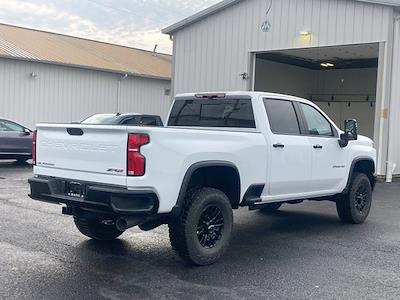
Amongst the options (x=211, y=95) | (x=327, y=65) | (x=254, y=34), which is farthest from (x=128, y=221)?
(x=327, y=65)

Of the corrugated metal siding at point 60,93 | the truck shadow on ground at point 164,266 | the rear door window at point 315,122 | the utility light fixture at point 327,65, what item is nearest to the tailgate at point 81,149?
the truck shadow on ground at point 164,266

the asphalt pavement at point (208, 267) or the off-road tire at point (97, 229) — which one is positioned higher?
the off-road tire at point (97, 229)

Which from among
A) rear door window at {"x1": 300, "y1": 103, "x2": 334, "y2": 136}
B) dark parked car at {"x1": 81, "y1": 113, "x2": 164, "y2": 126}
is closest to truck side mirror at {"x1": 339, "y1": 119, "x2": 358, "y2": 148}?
rear door window at {"x1": 300, "y1": 103, "x2": 334, "y2": 136}

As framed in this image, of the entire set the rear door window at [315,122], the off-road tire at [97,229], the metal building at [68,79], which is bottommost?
the off-road tire at [97,229]

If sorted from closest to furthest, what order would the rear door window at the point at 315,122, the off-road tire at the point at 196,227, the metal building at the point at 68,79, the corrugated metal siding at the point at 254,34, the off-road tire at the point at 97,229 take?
the off-road tire at the point at 196,227 → the off-road tire at the point at 97,229 → the rear door window at the point at 315,122 → the corrugated metal siding at the point at 254,34 → the metal building at the point at 68,79

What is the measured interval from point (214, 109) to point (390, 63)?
9.62m

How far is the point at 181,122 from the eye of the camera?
810 cm

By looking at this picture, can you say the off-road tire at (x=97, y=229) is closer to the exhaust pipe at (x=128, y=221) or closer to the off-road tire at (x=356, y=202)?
the exhaust pipe at (x=128, y=221)

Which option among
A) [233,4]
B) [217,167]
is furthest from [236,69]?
[217,167]

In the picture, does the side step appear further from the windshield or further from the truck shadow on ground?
the windshield

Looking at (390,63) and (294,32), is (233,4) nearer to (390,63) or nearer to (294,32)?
(294,32)

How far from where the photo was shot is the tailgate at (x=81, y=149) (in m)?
5.61

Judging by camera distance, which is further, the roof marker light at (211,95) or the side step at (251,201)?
the roof marker light at (211,95)

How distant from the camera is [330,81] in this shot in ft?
94.9
